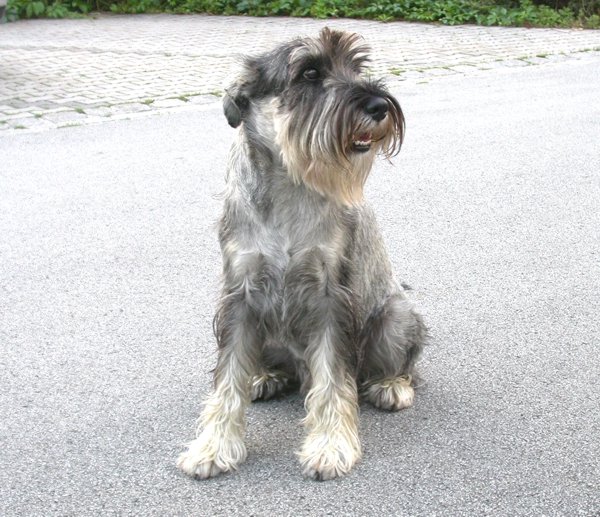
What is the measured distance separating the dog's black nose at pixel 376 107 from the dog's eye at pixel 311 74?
0.22 m

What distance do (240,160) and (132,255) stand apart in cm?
253

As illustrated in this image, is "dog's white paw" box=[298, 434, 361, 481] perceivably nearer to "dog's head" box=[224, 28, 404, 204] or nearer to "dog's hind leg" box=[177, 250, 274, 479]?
"dog's hind leg" box=[177, 250, 274, 479]

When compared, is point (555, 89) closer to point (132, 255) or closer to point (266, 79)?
point (132, 255)

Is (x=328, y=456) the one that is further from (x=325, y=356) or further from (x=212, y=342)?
(x=212, y=342)

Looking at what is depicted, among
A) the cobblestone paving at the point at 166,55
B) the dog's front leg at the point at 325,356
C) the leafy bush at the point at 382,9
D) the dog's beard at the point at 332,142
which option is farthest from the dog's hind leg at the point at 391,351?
the leafy bush at the point at 382,9

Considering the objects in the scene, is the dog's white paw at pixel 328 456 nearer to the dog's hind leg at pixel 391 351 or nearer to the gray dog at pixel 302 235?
the gray dog at pixel 302 235

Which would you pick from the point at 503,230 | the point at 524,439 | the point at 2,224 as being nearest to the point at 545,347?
the point at 524,439

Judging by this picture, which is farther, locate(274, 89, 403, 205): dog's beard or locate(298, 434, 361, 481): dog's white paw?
locate(298, 434, 361, 481): dog's white paw

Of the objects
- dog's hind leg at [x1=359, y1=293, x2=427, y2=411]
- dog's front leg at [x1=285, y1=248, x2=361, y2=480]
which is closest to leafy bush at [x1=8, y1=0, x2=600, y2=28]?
dog's hind leg at [x1=359, y1=293, x2=427, y2=411]

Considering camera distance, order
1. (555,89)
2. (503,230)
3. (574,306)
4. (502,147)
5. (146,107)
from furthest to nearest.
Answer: (555,89), (146,107), (502,147), (503,230), (574,306)

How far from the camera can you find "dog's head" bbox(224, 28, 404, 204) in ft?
11.9

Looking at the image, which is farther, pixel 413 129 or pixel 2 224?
pixel 413 129

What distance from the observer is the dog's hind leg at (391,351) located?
4238 mm

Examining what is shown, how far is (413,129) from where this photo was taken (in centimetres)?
920
